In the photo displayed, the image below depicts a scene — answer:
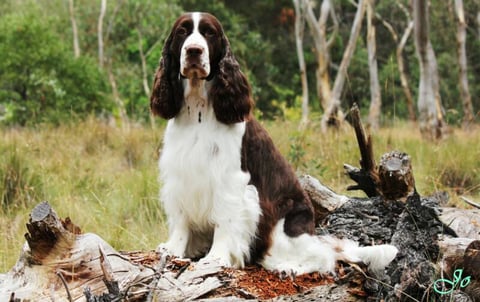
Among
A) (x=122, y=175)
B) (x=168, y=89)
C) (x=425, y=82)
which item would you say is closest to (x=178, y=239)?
(x=168, y=89)

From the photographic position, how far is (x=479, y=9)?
94.2ft

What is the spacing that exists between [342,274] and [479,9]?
27.0 metres

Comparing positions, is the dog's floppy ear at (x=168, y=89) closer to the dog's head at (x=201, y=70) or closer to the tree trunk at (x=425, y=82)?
the dog's head at (x=201, y=70)

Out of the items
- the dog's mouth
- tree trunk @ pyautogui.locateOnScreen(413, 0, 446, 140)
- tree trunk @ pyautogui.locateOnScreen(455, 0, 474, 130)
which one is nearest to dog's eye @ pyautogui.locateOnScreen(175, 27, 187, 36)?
the dog's mouth

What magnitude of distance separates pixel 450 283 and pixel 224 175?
143 cm

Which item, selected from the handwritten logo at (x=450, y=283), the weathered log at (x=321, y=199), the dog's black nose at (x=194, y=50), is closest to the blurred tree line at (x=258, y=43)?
the weathered log at (x=321, y=199)

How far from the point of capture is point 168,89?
4.05 metres

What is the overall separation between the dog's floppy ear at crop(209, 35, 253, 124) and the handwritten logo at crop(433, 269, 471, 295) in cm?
143

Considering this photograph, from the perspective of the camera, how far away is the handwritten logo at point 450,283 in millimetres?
3931

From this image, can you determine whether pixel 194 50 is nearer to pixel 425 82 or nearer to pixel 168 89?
pixel 168 89

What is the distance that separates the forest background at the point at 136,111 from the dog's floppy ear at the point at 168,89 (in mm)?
2025

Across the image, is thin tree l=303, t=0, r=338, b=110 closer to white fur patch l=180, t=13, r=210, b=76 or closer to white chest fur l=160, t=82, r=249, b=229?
white chest fur l=160, t=82, r=249, b=229

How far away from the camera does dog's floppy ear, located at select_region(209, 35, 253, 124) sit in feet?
13.0

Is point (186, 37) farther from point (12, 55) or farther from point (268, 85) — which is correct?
point (268, 85)
